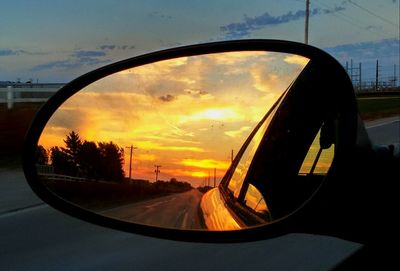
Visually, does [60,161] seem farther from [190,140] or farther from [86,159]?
[190,140]

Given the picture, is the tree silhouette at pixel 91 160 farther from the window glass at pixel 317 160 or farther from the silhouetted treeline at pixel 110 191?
the window glass at pixel 317 160

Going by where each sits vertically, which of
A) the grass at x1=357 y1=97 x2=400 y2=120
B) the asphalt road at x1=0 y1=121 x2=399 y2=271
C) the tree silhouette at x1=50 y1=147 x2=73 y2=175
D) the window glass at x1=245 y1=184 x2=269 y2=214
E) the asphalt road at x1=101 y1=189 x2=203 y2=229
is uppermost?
the grass at x1=357 y1=97 x2=400 y2=120

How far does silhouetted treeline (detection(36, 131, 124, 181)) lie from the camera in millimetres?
2137

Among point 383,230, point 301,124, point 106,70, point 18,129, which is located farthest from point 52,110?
point 18,129

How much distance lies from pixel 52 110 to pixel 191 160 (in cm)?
62

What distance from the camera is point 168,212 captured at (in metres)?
2.01

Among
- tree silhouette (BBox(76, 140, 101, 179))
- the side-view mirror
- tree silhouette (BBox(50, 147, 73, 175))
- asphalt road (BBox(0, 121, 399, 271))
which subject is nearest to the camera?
the side-view mirror

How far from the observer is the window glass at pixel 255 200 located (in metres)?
1.92

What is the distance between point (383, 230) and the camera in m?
1.66

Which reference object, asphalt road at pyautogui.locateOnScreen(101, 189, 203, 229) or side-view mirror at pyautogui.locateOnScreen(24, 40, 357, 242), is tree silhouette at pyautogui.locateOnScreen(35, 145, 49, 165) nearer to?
side-view mirror at pyautogui.locateOnScreen(24, 40, 357, 242)

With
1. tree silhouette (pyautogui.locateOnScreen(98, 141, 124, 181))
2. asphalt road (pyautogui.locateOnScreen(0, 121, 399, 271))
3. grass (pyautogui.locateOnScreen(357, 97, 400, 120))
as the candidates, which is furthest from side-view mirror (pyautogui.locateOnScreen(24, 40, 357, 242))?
grass (pyautogui.locateOnScreen(357, 97, 400, 120))

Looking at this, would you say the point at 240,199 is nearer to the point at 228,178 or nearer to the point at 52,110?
the point at 228,178

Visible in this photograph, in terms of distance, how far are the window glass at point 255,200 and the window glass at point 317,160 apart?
165mm

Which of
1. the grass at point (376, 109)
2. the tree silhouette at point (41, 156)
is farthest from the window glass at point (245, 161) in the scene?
the grass at point (376, 109)
